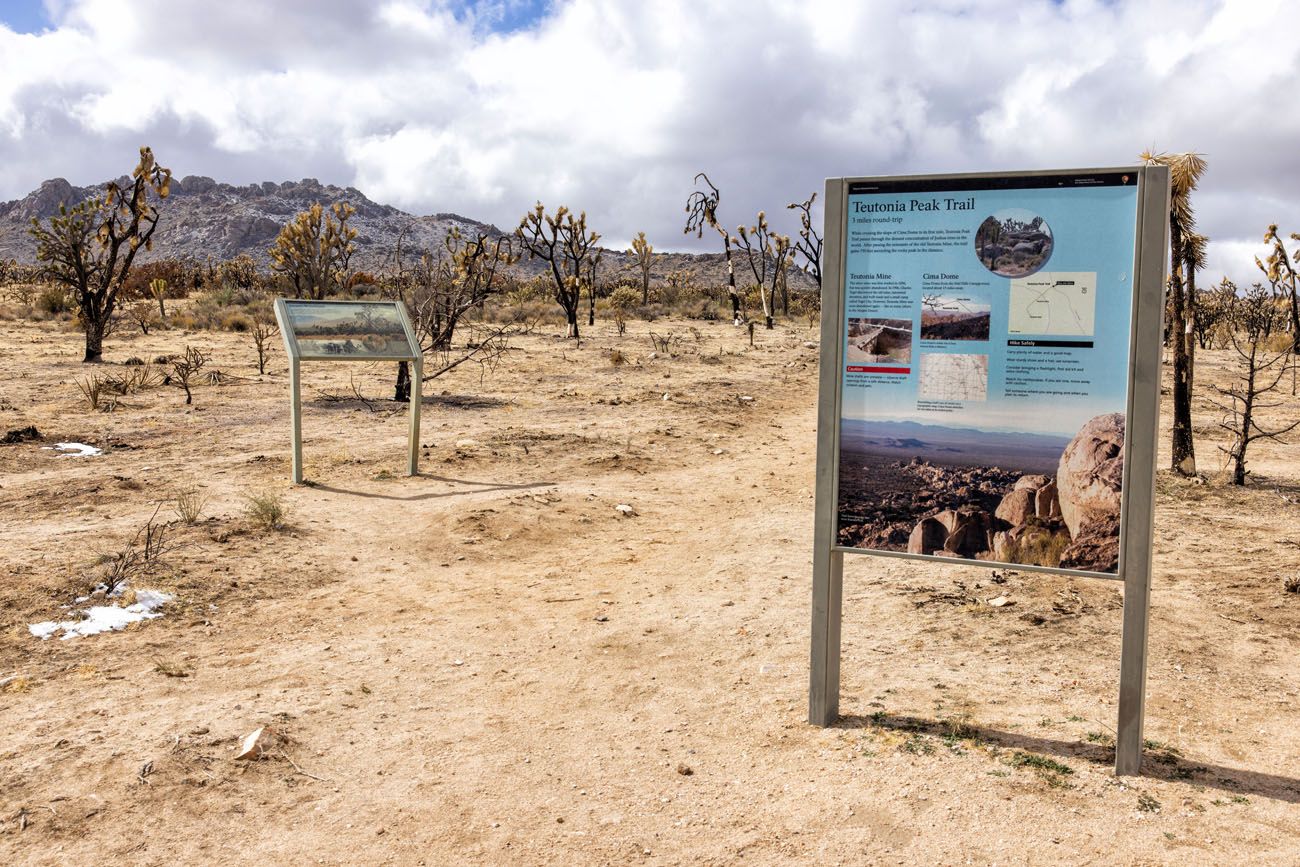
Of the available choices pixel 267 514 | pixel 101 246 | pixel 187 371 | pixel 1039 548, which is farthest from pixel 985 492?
pixel 101 246

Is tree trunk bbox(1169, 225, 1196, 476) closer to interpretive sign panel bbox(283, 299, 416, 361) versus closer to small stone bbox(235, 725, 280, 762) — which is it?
interpretive sign panel bbox(283, 299, 416, 361)

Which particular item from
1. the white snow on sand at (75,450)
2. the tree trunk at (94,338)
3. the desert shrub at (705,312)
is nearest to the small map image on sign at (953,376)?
the white snow on sand at (75,450)

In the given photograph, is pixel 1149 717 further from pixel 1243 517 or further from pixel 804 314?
pixel 804 314

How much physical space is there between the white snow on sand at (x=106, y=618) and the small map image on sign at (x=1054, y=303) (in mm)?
4526

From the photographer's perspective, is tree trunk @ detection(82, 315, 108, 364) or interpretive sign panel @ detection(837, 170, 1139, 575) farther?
tree trunk @ detection(82, 315, 108, 364)

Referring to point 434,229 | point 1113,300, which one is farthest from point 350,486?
point 434,229

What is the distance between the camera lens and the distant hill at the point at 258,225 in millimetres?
81125

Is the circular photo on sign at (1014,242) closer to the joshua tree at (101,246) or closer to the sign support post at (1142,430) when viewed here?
the sign support post at (1142,430)

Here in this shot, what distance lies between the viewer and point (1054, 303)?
3344 mm

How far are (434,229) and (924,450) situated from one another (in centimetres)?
9821

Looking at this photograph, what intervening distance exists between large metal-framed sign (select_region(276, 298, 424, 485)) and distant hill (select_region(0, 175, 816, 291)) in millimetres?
57016

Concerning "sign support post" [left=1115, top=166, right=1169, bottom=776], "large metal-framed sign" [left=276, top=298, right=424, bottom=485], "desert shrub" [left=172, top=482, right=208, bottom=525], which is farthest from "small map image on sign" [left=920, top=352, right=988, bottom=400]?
"large metal-framed sign" [left=276, top=298, right=424, bottom=485]

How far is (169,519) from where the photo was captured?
23.0 feet

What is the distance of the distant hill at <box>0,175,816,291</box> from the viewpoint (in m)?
81.1
